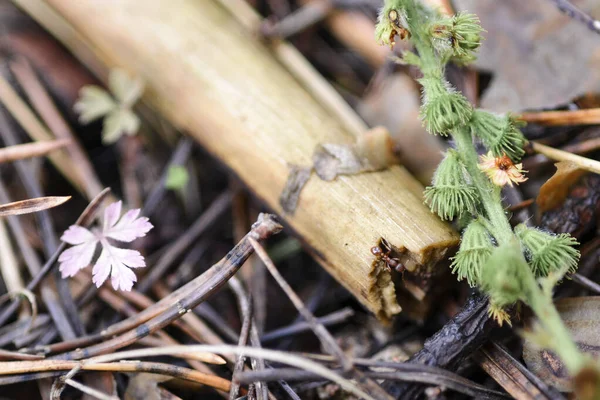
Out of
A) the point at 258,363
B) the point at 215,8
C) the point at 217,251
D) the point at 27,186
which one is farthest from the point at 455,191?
the point at 27,186

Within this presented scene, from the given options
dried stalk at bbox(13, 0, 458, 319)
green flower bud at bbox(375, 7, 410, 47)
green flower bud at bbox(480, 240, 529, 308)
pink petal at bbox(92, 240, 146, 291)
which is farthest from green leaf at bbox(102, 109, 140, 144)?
green flower bud at bbox(480, 240, 529, 308)

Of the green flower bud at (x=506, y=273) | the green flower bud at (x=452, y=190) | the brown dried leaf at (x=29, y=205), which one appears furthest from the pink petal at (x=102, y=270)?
the green flower bud at (x=506, y=273)

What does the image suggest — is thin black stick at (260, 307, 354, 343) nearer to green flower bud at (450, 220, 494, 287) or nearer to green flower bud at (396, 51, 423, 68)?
green flower bud at (450, 220, 494, 287)

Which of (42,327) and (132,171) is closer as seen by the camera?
(42,327)

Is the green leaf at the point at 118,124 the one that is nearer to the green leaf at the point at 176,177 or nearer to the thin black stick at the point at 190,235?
the green leaf at the point at 176,177

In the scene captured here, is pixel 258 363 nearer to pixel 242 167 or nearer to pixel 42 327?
pixel 242 167
